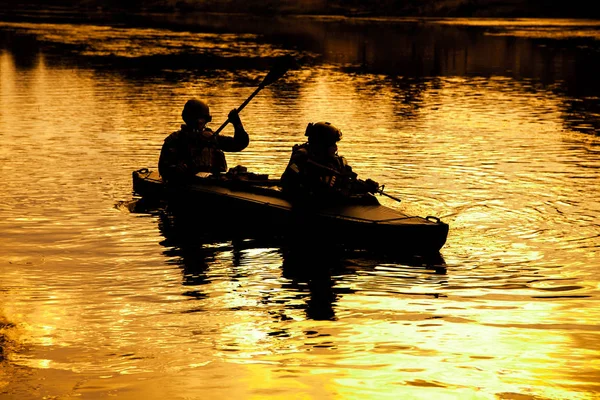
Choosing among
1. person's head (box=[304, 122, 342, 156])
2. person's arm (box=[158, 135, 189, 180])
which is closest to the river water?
person's arm (box=[158, 135, 189, 180])

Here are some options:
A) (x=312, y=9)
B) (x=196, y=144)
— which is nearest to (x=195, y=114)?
(x=196, y=144)

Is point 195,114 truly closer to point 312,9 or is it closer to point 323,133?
point 323,133

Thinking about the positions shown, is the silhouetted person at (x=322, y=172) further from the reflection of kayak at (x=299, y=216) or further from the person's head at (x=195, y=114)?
the person's head at (x=195, y=114)

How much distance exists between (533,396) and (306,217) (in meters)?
5.33

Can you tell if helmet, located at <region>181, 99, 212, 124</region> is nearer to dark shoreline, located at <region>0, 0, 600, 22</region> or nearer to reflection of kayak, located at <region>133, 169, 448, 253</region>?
reflection of kayak, located at <region>133, 169, 448, 253</region>

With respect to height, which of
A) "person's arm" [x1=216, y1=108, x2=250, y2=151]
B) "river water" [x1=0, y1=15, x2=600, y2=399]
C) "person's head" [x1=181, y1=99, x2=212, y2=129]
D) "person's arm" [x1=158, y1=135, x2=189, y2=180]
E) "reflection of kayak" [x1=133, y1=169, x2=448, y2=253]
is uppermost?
"person's head" [x1=181, y1=99, x2=212, y2=129]

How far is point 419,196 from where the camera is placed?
53.7ft

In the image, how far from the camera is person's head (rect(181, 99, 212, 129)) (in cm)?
1577

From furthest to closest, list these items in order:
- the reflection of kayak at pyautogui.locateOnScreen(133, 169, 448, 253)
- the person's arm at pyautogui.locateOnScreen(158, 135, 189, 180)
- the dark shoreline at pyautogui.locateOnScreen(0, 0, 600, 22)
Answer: the dark shoreline at pyautogui.locateOnScreen(0, 0, 600, 22), the person's arm at pyautogui.locateOnScreen(158, 135, 189, 180), the reflection of kayak at pyautogui.locateOnScreen(133, 169, 448, 253)

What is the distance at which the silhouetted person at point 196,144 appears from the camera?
1571 cm

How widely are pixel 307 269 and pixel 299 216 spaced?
1.10 metres

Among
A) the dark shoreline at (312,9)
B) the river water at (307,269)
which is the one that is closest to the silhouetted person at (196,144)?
the river water at (307,269)

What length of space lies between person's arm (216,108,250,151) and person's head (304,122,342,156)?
2294 mm

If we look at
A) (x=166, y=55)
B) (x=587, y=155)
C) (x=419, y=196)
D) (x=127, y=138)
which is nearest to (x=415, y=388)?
(x=419, y=196)
